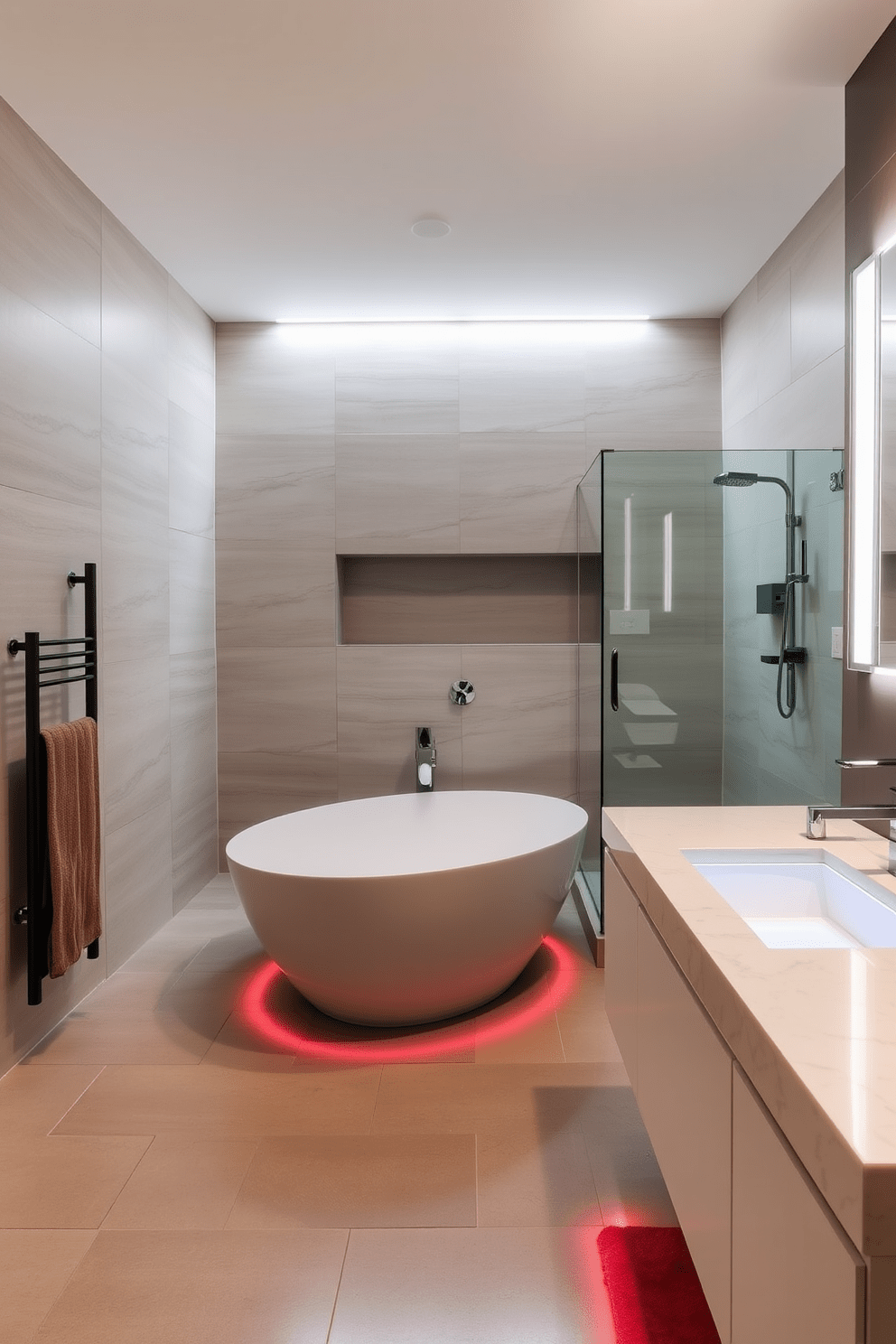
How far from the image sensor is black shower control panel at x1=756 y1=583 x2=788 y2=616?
294 cm

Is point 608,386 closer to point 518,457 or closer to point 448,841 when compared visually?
point 518,457

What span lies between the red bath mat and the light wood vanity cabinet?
328mm

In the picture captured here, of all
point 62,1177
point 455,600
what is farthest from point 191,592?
point 62,1177

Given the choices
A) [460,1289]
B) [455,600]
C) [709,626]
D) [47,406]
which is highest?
[47,406]

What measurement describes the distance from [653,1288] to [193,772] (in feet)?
9.29

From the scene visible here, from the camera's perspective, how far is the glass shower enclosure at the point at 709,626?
2861 mm

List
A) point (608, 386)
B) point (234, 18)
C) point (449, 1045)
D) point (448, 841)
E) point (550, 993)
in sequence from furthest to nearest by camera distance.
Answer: point (608, 386) → point (448, 841) → point (550, 993) → point (449, 1045) → point (234, 18)

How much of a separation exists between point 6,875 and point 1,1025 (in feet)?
1.34

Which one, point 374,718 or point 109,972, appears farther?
point 374,718

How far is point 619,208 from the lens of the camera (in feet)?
9.91

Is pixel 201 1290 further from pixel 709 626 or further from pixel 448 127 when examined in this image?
pixel 448 127

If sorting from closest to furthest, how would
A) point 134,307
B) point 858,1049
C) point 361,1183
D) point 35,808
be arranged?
point 858,1049 → point 361,1183 → point 35,808 → point 134,307

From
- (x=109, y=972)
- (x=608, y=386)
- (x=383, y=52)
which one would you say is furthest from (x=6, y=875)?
(x=608, y=386)

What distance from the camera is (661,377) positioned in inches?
162
